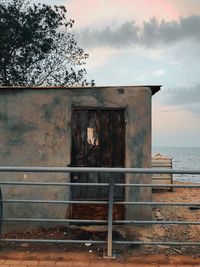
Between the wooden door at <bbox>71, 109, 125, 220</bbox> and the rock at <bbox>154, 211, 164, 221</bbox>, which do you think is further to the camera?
the rock at <bbox>154, 211, 164, 221</bbox>

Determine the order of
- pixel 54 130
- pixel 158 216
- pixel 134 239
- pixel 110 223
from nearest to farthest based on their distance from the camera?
pixel 110 223, pixel 134 239, pixel 54 130, pixel 158 216

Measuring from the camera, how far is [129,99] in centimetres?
771

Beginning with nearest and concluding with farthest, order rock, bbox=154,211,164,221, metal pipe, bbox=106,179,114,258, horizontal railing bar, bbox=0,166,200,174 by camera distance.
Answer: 1. horizontal railing bar, bbox=0,166,200,174
2. metal pipe, bbox=106,179,114,258
3. rock, bbox=154,211,164,221

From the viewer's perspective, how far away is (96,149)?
7.69 meters

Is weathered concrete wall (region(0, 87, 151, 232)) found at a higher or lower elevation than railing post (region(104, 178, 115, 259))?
higher

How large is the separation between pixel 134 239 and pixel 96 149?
2.04 metres

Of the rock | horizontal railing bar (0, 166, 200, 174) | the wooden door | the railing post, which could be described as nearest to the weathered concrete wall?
the wooden door

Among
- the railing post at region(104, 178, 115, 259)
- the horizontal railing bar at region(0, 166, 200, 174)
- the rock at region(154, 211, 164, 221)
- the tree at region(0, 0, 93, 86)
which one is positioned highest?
the tree at region(0, 0, 93, 86)

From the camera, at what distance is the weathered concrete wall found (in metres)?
7.63

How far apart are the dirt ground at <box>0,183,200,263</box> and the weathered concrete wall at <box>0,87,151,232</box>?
47 centimetres

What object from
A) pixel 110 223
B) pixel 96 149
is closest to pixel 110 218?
pixel 110 223

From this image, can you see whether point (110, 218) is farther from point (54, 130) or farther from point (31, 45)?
point (31, 45)

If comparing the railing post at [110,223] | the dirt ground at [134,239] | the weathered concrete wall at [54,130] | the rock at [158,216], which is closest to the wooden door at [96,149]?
the weathered concrete wall at [54,130]

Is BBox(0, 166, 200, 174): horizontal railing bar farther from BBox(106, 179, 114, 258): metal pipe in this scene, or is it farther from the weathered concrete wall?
the weathered concrete wall
